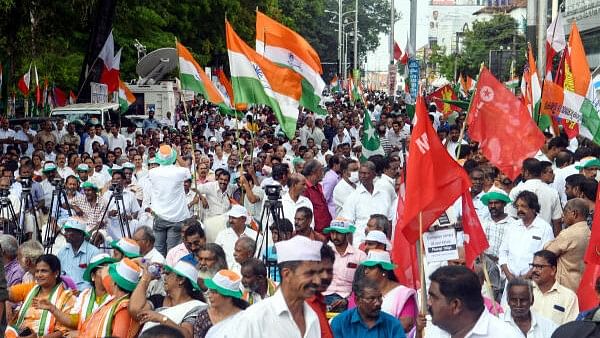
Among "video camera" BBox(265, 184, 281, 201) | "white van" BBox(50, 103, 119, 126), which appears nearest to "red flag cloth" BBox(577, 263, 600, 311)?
"video camera" BBox(265, 184, 281, 201)

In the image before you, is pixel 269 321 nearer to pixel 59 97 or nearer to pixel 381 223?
pixel 381 223

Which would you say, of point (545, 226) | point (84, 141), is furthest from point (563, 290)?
point (84, 141)

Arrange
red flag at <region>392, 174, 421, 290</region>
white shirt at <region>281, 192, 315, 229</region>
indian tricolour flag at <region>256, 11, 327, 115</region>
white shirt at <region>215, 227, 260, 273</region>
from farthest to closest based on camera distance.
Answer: indian tricolour flag at <region>256, 11, 327, 115</region>
white shirt at <region>281, 192, 315, 229</region>
white shirt at <region>215, 227, 260, 273</region>
red flag at <region>392, 174, 421, 290</region>

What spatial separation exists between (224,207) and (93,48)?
14.5 m

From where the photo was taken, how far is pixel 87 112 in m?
26.3

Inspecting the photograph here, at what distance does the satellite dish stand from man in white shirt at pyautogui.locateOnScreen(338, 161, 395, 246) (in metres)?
20.1

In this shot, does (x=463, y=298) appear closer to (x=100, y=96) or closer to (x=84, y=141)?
(x=84, y=141)

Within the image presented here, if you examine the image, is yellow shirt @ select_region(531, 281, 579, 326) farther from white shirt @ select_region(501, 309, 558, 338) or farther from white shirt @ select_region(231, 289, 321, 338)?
white shirt @ select_region(231, 289, 321, 338)

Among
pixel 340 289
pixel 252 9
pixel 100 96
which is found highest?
pixel 252 9

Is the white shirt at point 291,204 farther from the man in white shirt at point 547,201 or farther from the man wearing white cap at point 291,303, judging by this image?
the man wearing white cap at point 291,303

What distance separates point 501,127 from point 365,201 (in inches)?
70.5

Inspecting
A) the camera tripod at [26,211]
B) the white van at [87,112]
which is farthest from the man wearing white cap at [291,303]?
the white van at [87,112]

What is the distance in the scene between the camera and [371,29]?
133750 millimetres

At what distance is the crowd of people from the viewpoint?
580 centimetres
